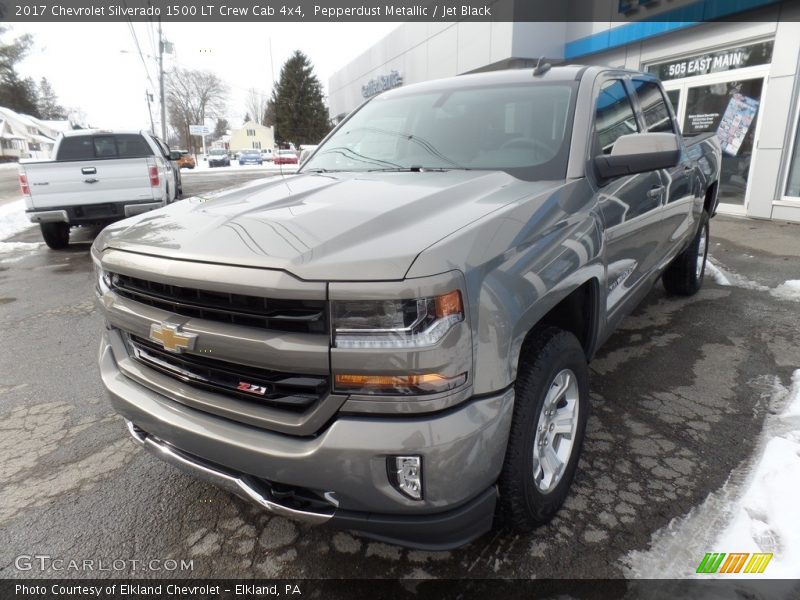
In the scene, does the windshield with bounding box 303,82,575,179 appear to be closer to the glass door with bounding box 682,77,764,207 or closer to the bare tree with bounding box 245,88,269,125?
the glass door with bounding box 682,77,764,207

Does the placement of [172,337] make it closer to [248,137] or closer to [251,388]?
[251,388]

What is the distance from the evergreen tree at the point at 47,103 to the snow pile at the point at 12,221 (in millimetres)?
83592

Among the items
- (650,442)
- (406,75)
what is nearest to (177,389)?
(650,442)

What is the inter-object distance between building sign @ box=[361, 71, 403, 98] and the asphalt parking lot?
20.4 meters

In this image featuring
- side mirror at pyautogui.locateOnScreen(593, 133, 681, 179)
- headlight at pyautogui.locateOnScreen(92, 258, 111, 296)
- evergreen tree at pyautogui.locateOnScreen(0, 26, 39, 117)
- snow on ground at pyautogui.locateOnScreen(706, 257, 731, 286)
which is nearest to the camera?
headlight at pyautogui.locateOnScreen(92, 258, 111, 296)

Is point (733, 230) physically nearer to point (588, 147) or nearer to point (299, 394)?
point (588, 147)

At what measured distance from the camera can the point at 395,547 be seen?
2.13 m

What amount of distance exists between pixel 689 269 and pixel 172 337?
15.5 feet

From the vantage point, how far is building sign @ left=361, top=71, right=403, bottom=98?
22769mm

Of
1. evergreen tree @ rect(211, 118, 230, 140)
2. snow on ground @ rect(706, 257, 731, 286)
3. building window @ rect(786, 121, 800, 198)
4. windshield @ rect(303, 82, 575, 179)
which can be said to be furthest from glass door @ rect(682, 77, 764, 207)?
evergreen tree @ rect(211, 118, 230, 140)

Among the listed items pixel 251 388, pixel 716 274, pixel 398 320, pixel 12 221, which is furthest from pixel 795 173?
pixel 12 221

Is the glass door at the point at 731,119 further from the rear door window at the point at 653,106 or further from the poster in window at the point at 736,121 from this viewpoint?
the rear door window at the point at 653,106

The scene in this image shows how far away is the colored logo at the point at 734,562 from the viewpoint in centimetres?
192

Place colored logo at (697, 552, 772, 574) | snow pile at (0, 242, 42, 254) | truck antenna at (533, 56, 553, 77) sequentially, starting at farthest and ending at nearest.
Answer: snow pile at (0, 242, 42, 254) < truck antenna at (533, 56, 553, 77) < colored logo at (697, 552, 772, 574)
